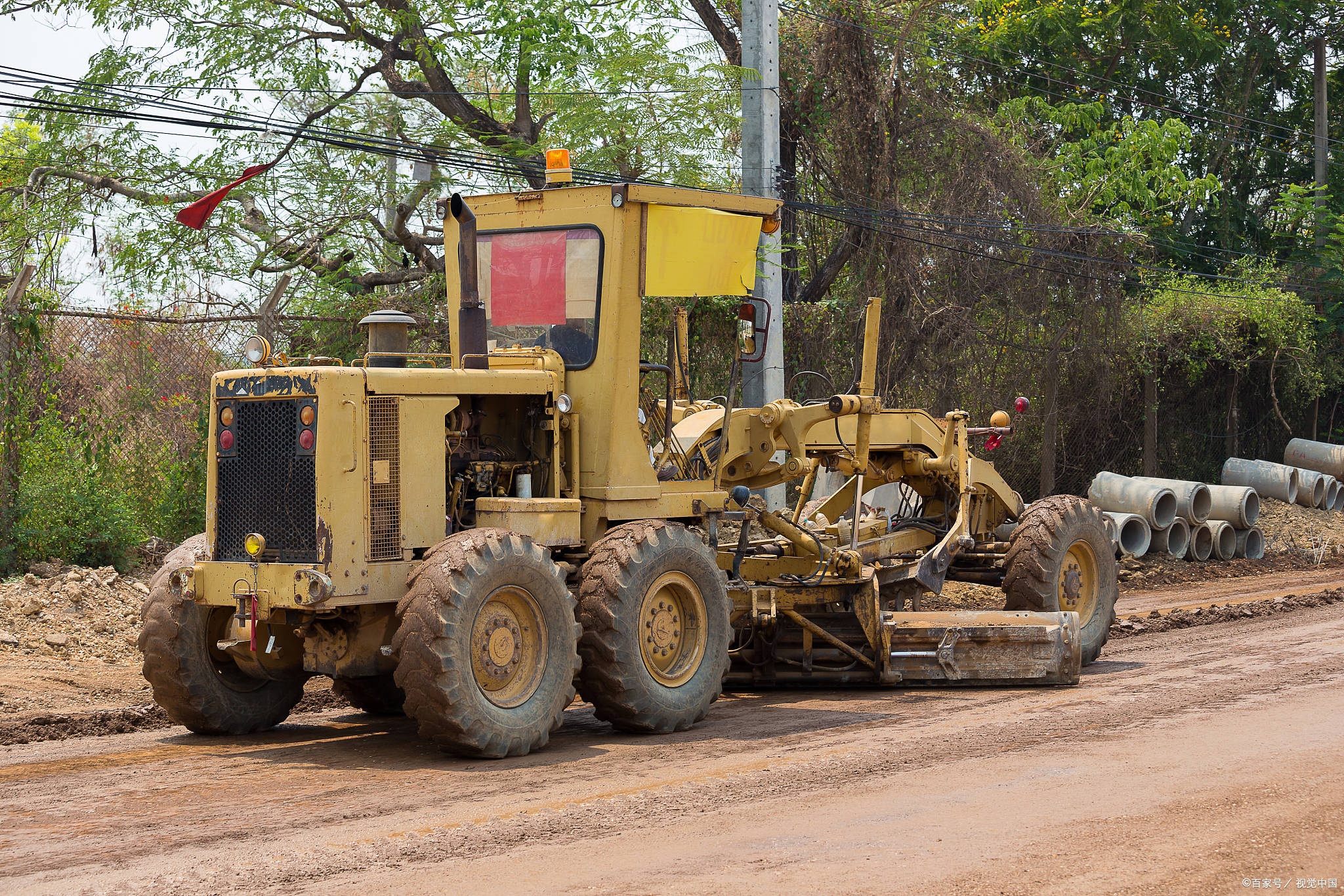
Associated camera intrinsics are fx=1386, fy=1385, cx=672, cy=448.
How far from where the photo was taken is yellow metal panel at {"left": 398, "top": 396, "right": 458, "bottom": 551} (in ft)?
24.0

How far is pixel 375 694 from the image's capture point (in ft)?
28.3

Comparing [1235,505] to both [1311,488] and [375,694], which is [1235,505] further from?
[375,694]

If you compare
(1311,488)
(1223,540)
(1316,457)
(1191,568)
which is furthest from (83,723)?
(1316,457)

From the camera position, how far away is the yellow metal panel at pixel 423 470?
7.32 m

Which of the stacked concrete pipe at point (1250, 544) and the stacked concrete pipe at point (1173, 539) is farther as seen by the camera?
the stacked concrete pipe at point (1250, 544)

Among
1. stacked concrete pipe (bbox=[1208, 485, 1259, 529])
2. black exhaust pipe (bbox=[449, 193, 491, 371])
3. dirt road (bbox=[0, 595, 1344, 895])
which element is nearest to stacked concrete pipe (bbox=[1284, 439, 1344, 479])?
stacked concrete pipe (bbox=[1208, 485, 1259, 529])

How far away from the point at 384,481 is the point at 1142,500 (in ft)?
41.7

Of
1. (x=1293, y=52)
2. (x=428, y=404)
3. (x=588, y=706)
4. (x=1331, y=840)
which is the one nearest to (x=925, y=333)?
(x=588, y=706)

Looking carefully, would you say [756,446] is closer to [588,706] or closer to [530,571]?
[588,706]

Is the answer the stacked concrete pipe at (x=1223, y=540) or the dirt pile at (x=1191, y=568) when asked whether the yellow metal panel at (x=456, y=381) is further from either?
the stacked concrete pipe at (x=1223, y=540)

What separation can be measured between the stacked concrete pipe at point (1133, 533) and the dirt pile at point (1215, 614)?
2808 millimetres

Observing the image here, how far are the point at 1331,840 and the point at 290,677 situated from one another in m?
5.46

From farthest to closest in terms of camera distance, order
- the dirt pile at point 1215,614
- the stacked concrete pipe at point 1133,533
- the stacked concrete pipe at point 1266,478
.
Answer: the stacked concrete pipe at point 1266,478 < the stacked concrete pipe at point 1133,533 < the dirt pile at point 1215,614

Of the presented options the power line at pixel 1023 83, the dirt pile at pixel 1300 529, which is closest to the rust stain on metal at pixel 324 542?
the power line at pixel 1023 83
